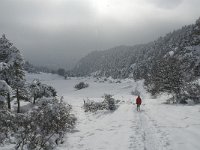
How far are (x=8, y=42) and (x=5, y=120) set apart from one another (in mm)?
23190

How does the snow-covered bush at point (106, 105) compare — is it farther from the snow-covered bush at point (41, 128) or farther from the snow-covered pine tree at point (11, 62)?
the snow-covered bush at point (41, 128)

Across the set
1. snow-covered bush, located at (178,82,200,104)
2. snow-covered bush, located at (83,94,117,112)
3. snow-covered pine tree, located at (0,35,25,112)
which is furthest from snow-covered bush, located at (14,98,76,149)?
snow-covered pine tree, located at (0,35,25,112)

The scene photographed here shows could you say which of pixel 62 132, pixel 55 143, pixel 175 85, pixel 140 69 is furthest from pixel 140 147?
pixel 140 69

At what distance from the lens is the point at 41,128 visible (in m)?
15.8

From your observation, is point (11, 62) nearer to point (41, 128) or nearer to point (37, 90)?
point (37, 90)

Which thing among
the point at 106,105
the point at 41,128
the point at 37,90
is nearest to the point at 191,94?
the point at 106,105

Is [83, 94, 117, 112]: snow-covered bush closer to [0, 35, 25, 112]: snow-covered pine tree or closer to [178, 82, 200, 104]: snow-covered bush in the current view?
[178, 82, 200, 104]: snow-covered bush

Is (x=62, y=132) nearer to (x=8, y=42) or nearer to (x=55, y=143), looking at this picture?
(x=55, y=143)

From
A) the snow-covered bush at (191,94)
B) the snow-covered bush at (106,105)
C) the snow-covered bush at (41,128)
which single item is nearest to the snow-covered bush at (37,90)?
the snow-covered bush at (106,105)

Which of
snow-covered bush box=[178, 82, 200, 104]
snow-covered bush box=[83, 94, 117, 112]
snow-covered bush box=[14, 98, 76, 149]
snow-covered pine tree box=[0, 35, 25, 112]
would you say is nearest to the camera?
snow-covered bush box=[14, 98, 76, 149]

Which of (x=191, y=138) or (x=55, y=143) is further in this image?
(x=55, y=143)

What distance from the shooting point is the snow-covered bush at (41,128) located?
14.0 m

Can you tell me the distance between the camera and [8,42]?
36.7 m

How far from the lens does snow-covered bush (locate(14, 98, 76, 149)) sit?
14.0m
